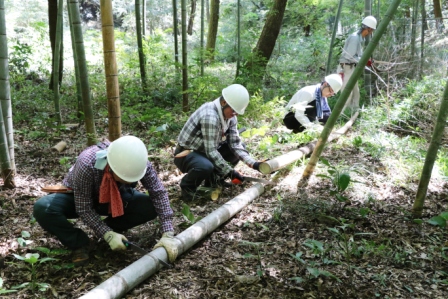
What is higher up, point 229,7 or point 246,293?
point 229,7

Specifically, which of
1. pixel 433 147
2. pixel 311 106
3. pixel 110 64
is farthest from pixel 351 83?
pixel 110 64

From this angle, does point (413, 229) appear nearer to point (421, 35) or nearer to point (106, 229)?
point (106, 229)

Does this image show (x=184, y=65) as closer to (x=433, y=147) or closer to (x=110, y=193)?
(x=110, y=193)

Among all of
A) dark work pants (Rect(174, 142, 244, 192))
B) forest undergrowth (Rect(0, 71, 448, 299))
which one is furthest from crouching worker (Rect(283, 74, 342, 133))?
dark work pants (Rect(174, 142, 244, 192))

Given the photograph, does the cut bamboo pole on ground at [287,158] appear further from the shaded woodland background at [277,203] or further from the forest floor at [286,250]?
the forest floor at [286,250]

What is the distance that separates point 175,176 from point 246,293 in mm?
2644

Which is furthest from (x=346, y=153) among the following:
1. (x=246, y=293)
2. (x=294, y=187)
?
(x=246, y=293)

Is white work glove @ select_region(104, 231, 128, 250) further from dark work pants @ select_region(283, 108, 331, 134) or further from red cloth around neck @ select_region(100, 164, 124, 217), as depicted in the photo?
dark work pants @ select_region(283, 108, 331, 134)

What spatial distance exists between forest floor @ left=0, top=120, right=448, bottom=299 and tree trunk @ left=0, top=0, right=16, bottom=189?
0.68 feet

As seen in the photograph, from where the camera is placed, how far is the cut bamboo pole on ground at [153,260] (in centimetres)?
230

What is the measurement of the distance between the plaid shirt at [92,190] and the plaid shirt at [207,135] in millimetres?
1164

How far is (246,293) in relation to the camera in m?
2.55

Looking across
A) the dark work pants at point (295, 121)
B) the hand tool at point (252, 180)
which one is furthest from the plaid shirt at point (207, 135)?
the dark work pants at point (295, 121)

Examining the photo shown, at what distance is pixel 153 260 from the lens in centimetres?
268
